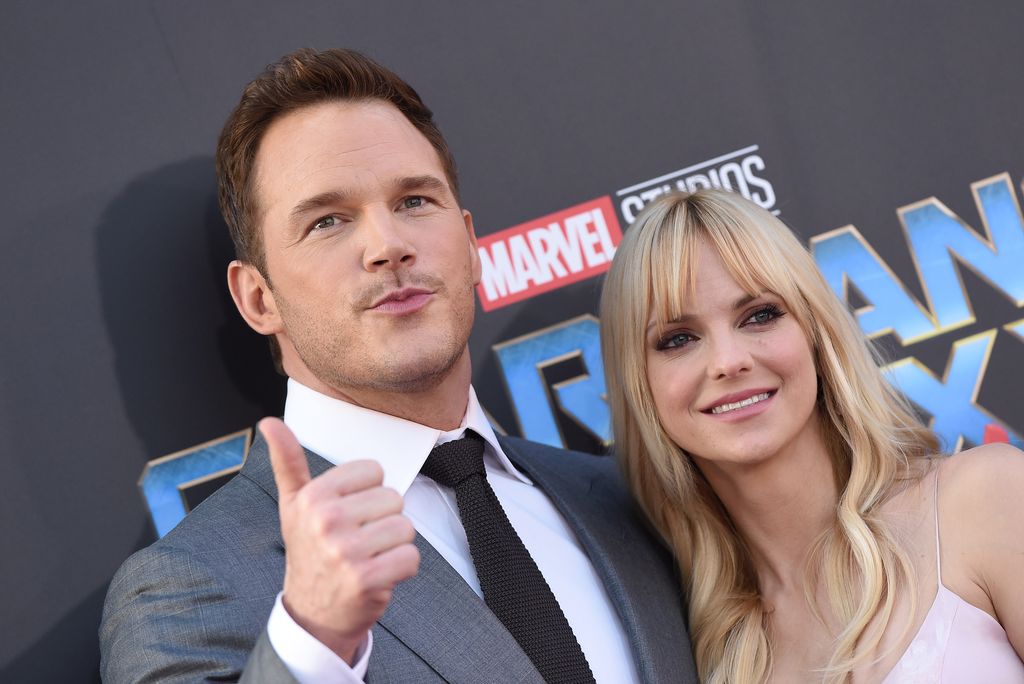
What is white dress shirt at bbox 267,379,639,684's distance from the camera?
79.4 inches

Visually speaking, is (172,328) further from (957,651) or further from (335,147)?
(957,651)

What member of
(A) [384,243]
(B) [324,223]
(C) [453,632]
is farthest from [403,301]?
(C) [453,632]

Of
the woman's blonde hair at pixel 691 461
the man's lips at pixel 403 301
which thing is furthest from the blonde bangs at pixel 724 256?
the man's lips at pixel 403 301

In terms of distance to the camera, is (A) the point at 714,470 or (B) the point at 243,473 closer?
(B) the point at 243,473

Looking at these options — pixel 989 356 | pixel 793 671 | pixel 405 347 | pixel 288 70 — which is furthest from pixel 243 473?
pixel 989 356

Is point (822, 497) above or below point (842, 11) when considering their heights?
below

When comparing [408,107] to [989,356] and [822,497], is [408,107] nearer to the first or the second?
[822,497]

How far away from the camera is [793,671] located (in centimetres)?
216

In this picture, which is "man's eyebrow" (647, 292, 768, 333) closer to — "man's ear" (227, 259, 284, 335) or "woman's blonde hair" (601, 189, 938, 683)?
"woman's blonde hair" (601, 189, 938, 683)

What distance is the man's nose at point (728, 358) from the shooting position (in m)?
2.17

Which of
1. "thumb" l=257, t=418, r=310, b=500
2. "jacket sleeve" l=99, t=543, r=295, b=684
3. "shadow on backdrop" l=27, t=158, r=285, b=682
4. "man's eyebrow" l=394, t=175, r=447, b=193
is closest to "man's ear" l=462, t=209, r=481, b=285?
"man's eyebrow" l=394, t=175, r=447, b=193

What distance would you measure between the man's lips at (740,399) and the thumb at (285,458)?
41.5 inches

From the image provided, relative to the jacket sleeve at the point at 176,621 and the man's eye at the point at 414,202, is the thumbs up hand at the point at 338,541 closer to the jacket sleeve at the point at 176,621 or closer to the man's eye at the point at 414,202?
the jacket sleeve at the point at 176,621

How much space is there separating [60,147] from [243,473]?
3.08 ft
